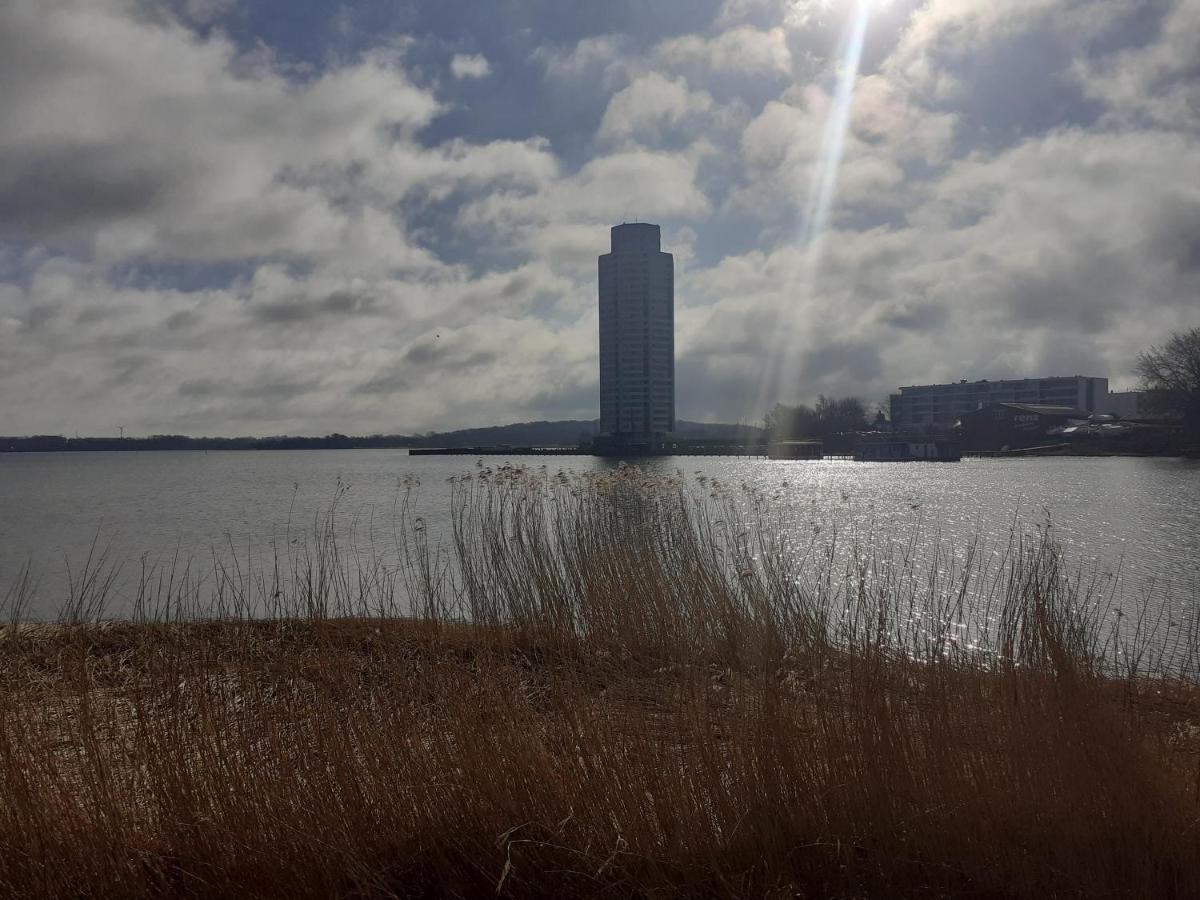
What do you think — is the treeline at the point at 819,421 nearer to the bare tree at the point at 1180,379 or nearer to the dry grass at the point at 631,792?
the bare tree at the point at 1180,379

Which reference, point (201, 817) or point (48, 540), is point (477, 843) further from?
point (48, 540)

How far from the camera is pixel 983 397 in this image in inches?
6521

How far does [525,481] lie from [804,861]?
29.4 feet

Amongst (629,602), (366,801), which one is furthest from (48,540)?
(366,801)

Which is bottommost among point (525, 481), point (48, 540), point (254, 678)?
point (48, 540)

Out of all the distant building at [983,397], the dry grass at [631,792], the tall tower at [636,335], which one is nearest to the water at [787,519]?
the dry grass at [631,792]

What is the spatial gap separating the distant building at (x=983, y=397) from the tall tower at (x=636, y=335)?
138ft

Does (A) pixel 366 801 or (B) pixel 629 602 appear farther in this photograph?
(B) pixel 629 602

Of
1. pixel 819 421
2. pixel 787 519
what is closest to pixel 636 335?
pixel 819 421

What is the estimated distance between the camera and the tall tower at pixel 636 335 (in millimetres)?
149000

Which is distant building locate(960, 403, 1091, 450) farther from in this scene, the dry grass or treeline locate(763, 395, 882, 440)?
the dry grass

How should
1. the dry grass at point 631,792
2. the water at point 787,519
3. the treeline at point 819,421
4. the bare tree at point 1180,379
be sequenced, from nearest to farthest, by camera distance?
the dry grass at point 631,792, the water at point 787,519, the bare tree at point 1180,379, the treeline at point 819,421

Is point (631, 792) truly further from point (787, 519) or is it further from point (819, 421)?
point (819, 421)

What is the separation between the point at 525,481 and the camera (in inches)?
510
